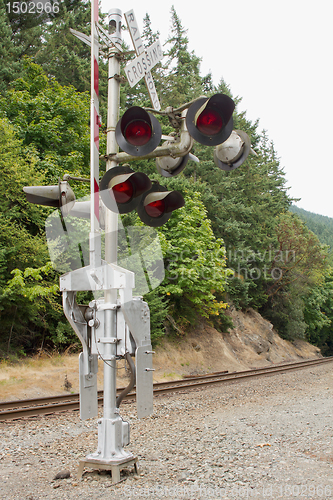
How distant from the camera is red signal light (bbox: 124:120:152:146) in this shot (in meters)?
4.30

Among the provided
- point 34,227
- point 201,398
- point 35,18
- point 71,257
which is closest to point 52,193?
point 201,398

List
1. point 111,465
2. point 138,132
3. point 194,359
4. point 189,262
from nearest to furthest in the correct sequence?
1. point 138,132
2. point 111,465
3. point 189,262
4. point 194,359

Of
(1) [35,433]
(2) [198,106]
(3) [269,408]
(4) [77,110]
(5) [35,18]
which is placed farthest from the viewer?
(5) [35,18]

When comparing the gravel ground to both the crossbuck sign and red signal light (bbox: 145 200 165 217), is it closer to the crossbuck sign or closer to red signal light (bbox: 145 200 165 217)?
red signal light (bbox: 145 200 165 217)

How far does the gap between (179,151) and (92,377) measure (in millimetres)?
2751

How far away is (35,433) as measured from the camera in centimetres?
686

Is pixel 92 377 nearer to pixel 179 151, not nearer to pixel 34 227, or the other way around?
pixel 179 151

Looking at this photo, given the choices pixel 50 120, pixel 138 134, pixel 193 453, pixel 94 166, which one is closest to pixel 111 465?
pixel 193 453

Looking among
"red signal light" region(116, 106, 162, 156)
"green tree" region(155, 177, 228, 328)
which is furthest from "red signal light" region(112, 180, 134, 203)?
"green tree" region(155, 177, 228, 328)

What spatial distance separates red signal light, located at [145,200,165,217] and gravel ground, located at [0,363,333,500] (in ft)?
9.68

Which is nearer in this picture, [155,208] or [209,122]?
[209,122]

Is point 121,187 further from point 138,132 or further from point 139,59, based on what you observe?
point 139,59

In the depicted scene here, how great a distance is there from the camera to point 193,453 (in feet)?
18.6

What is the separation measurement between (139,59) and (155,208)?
64.8 inches
